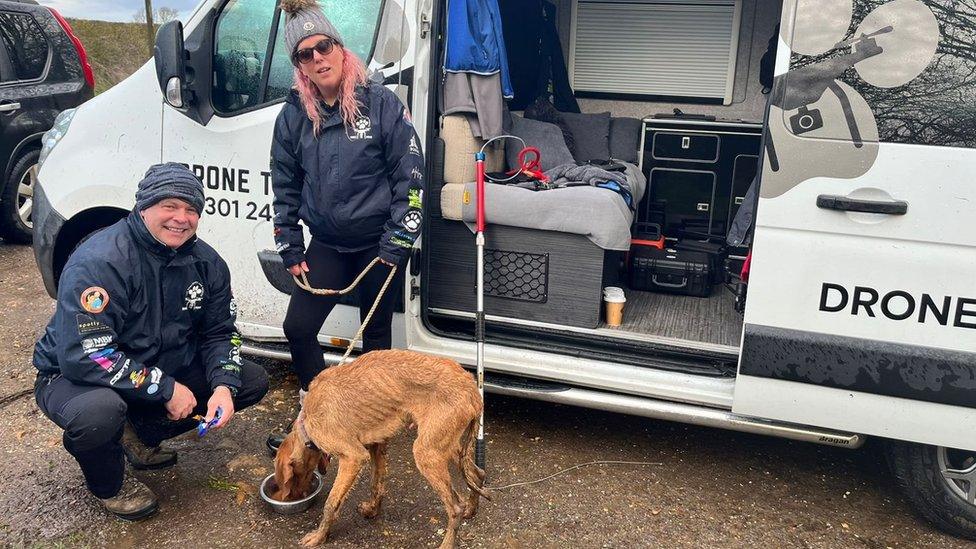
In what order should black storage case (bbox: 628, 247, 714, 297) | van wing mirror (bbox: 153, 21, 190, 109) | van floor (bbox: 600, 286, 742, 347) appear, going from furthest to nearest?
black storage case (bbox: 628, 247, 714, 297) < van floor (bbox: 600, 286, 742, 347) < van wing mirror (bbox: 153, 21, 190, 109)

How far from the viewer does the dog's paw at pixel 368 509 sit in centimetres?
293

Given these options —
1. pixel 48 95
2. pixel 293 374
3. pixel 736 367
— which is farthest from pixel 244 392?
pixel 48 95

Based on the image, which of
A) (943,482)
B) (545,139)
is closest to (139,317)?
(545,139)

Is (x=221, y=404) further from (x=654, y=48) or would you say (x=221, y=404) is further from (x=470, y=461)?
(x=654, y=48)

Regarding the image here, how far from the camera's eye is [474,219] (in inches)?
141

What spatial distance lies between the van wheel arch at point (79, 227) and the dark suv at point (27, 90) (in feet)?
9.01

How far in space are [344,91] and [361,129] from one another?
16 centimetres

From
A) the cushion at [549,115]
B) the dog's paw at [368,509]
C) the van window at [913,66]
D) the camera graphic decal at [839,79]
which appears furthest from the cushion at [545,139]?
the dog's paw at [368,509]

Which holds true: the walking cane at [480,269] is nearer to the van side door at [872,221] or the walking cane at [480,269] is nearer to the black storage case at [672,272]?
the van side door at [872,221]

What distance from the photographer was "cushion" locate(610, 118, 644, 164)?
5.35m

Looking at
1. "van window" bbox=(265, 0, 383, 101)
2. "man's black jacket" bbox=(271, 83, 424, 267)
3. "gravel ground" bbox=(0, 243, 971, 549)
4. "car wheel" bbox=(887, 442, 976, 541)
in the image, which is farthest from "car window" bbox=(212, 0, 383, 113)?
"car wheel" bbox=(887, 442, 976, 541)

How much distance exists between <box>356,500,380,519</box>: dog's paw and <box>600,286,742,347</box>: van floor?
1.36 metres

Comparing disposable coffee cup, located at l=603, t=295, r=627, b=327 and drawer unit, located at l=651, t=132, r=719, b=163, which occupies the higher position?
drawer unit, located at l=651, t=132, r=719, b=163

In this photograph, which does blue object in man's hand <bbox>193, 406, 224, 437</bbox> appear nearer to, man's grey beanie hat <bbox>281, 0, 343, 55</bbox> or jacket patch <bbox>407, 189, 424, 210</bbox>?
jacket patch <bbox>407, 189, 424, 210</bbox>
